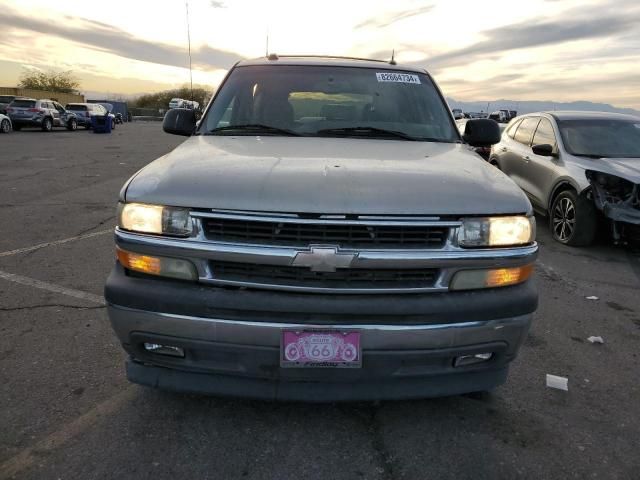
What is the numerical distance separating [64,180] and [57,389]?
342 inches

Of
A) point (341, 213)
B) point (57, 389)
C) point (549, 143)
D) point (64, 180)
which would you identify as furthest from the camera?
point (64, 180)

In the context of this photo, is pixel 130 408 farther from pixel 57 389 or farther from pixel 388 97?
pixel 388 97

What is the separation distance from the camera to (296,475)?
90.4 inches

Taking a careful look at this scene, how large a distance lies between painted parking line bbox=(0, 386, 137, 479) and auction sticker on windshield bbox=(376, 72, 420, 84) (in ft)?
8.98

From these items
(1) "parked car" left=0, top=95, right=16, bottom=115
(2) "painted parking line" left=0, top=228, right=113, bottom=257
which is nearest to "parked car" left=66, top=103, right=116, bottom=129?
(1) "parked car" left=0, top=95, right=16, bottom=115

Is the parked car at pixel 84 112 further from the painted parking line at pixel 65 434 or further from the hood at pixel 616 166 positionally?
the painted parking line at pixel 65 434

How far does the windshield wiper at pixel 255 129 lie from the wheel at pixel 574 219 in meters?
4.44

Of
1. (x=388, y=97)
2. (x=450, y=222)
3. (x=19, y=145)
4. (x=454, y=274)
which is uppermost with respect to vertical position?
(x=388, y=97)

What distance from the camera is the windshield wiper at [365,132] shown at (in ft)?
11.2

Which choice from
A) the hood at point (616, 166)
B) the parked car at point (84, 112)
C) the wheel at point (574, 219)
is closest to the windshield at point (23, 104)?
the parked car at point (84, 112)

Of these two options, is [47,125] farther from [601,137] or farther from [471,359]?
[471,359]

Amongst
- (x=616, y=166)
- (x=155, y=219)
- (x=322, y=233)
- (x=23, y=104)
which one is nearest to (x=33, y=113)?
(x=23, y=104)

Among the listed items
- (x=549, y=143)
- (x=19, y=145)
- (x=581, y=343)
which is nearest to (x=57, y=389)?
(x=581, y=343)

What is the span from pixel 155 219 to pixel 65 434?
117 cm
